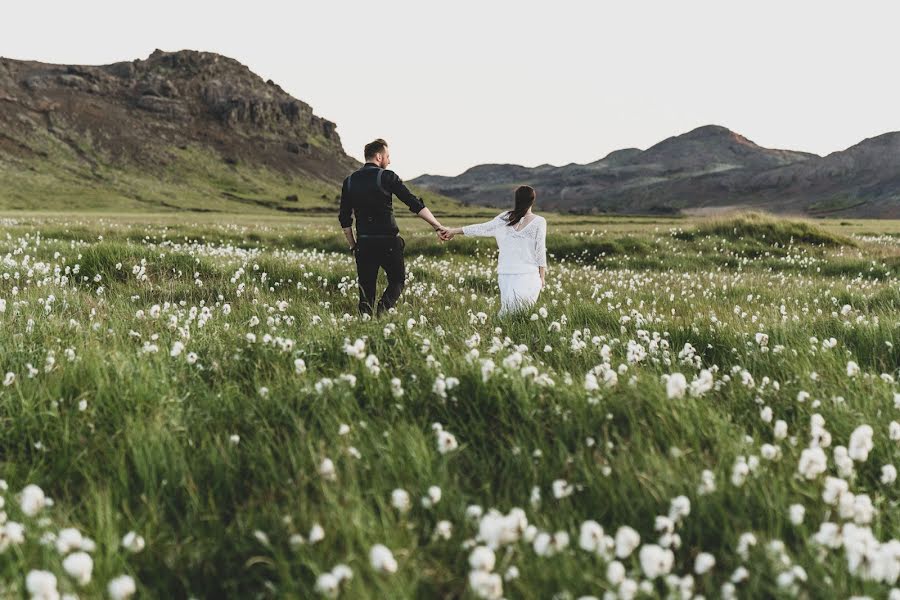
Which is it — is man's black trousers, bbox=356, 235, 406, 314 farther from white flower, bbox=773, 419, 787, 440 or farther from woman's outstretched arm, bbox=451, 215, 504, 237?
white flower, bbox=773, 419, 787, 440

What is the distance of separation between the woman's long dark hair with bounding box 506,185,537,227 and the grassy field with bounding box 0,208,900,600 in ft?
10.5

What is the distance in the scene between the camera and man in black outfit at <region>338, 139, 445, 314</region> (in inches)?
366

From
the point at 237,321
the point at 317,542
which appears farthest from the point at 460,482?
the point at 237,321

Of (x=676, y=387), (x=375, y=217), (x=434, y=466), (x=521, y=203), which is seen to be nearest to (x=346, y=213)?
(x=375, y=217)

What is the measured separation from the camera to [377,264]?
9.81 m

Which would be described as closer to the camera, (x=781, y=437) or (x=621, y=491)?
(x=621, y=491)

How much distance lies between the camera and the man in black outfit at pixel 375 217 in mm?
9307

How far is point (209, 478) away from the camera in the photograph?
3.30 meters

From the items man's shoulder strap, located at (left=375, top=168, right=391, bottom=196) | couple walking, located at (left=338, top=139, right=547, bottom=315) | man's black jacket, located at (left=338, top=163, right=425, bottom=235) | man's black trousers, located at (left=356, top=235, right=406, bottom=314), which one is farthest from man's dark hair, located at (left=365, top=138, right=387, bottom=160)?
man's black trousers, located at (left=356, top=235, right=406, bottom=314)

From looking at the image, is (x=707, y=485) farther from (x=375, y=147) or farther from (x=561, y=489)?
(x=375, y=147)

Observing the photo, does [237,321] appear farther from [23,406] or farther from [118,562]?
[118,562]

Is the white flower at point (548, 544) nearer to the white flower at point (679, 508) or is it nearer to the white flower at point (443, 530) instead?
the white flower at point (443, 530)

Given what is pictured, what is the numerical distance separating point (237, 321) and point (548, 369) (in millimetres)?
4516

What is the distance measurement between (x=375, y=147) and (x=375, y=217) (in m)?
1.09
